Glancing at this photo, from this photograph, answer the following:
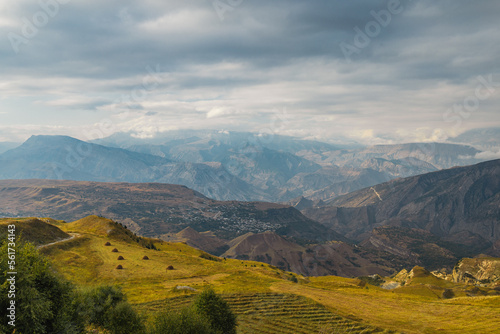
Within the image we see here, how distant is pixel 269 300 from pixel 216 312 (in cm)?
2337

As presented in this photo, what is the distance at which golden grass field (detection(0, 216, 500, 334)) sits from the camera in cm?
6075

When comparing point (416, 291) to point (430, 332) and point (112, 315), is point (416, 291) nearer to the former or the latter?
point (430, 332)

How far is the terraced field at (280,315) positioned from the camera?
58.8 meters

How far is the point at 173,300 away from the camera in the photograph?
216 feet

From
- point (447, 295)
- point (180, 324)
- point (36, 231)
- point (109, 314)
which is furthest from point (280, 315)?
point (36, 231)

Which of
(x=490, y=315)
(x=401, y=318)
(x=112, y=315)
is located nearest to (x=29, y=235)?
(x=112, y=315)

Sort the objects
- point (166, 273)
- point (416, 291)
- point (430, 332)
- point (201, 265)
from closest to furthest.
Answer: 1. point (430, 332)
2. point (166, 273)
3. point (201, 265)
4. point (416, 291)

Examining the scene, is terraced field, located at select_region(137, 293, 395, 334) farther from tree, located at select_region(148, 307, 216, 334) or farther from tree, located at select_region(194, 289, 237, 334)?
tree, located at select_region(148, 307, 216, 334)

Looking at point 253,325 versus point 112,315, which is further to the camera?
point 253,325

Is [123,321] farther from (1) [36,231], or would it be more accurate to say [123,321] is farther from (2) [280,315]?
(1) [36,231]

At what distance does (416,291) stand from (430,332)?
72600mm

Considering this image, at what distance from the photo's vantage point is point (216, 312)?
51375 millimetres

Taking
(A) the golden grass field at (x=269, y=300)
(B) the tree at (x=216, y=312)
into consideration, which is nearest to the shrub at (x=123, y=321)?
(B) the tree at (x=216, y=312)

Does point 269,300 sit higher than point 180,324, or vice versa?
point 180,324
